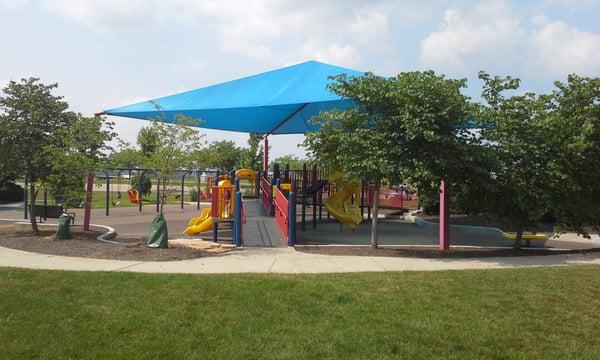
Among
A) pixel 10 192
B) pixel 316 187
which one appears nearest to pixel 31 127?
pixel 316 187

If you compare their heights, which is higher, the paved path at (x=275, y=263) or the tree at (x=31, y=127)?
the tree at (x=31, y=127)

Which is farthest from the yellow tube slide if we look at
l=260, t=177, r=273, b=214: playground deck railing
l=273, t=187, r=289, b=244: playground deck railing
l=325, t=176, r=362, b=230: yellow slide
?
l=273, t=187, r=289, b=244: playground deck railing

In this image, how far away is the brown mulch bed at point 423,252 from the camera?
1046cm

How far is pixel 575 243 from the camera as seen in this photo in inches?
550

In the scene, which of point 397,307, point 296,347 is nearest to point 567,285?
point 397,307

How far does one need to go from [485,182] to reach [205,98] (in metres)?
9.14

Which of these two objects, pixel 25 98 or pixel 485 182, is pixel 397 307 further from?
pixel 25 98

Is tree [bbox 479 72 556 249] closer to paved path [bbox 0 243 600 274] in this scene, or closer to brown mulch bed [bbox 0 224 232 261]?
paved path [bbox 0 243 600 274]

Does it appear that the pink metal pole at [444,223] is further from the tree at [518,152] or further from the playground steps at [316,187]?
the playground steps at [316,187]

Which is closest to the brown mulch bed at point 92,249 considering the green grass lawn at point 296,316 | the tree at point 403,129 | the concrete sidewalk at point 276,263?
the concrete sidewalk at point 276,263

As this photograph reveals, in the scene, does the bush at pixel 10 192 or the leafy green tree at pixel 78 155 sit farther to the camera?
the bush at pixel 10 192

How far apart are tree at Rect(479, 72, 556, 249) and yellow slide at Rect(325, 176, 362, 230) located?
5.02m

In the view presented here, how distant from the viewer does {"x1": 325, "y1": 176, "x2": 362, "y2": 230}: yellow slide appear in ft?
51.6

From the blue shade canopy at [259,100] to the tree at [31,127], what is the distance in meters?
2.29
